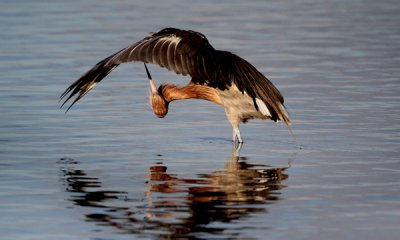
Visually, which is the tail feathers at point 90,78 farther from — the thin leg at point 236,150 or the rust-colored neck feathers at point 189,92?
the thin leg at point 236,150

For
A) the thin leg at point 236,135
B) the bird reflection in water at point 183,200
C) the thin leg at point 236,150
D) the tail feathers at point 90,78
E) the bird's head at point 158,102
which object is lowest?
the bird reflection in water at point 183,200

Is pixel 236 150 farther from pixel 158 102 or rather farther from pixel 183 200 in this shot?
pixel 183 200

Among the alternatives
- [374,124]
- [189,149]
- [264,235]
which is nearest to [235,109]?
[189,149]

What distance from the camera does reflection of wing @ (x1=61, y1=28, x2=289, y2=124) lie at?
12.2m

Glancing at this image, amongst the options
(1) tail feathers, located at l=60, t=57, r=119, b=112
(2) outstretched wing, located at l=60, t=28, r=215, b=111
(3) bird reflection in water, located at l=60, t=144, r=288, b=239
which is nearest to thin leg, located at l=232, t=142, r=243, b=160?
(3) bird reflection in water, located at l=60, t=144, r=288, b=239

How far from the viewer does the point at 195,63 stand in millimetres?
12281

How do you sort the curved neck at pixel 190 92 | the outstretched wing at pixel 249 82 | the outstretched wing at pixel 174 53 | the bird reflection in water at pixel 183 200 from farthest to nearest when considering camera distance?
1. the curved neck at pixel 190 92
2. the outstretched wing at pixel 249 82
3. the outstretched wing at pixel 174 53
4. the bird reflection in water at pixel 183 200

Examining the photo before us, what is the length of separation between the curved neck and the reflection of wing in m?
0.49

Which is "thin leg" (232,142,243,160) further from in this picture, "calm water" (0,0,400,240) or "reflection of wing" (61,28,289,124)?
"reflection of wing" (61,28,289,124)

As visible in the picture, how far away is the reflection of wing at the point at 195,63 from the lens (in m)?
12.2

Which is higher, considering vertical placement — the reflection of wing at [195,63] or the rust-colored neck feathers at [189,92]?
the reflection of wing at [195,63]

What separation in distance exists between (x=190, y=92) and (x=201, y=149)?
109cm

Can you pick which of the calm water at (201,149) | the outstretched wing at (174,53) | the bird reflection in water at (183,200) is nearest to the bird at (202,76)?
the outstretched wing at (174,53)

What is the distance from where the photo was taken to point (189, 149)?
43.2ft
